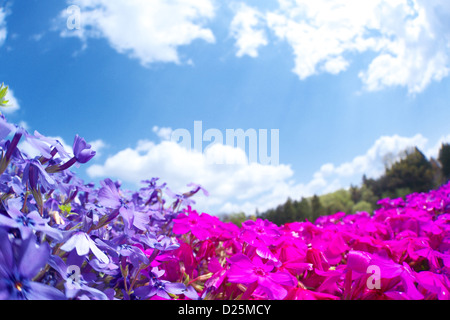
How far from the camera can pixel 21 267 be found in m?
0.70

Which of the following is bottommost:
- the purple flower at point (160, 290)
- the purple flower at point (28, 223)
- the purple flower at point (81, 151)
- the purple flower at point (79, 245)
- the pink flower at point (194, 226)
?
the purple flower at point (160, 290)

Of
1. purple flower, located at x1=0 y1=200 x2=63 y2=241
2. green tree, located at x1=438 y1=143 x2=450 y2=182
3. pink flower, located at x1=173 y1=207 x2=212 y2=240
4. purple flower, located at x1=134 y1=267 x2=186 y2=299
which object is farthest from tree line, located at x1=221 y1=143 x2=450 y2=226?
purple flower, located at x1=0 y1=200 x2=63 y2=241

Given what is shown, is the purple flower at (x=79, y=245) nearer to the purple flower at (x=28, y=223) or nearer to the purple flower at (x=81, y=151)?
the purple flower at (x=28, y=223)

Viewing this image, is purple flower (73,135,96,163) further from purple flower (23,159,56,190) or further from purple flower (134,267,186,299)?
purple flower (134,267,186,299)

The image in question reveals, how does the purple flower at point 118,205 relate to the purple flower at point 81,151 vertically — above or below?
below

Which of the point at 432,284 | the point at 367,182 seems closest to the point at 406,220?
the point at 432,284

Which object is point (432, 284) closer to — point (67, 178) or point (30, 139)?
point (30, 139)

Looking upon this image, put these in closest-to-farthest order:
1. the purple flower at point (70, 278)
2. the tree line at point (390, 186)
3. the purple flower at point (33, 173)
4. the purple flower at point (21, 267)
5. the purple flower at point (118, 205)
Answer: the purple flower at point (21, 267)
the purple flower at point (70, 278)
the purple flower at point (33, 173)
the purple flower at point (118, 205)
the tree line at point (390, 186)

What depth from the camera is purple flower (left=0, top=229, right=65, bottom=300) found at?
687 millimetres

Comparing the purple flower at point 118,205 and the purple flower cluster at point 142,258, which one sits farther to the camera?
the purple flower at point 118,205

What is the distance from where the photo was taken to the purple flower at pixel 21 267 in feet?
2.25

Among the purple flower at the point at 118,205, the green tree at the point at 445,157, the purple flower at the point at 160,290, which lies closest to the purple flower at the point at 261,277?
the purple flower at the point at 160,290
